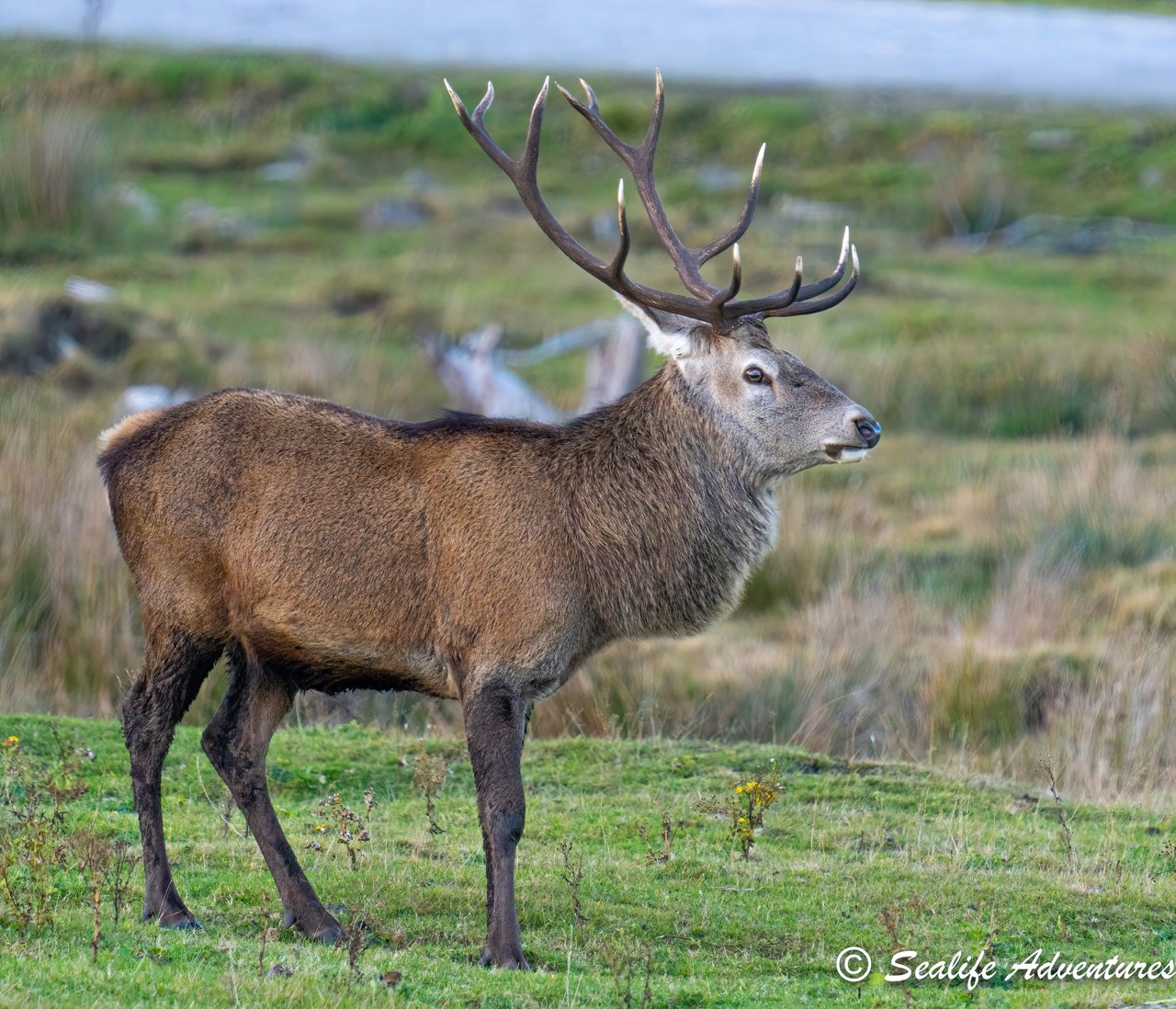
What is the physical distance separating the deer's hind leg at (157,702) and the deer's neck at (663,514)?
1446mm

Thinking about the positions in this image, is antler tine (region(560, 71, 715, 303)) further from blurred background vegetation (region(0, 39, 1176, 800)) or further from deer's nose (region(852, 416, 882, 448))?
blurred background vegetation (region(0, 39, 1176, 800))

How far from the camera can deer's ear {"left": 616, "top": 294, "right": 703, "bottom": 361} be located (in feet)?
23.2

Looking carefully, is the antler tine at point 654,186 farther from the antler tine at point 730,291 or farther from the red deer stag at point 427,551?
the red deer stag at point 427,551

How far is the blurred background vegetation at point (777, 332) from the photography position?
1059 cm

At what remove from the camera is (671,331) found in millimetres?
7117

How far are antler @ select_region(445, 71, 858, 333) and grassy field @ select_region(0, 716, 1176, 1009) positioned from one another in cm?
221

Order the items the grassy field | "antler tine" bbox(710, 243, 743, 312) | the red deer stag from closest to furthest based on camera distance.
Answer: the grassy field, the red deer stag, "antler tine" bbox(710, 243, 743, 312)

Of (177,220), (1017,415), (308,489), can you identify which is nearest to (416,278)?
(177,220)

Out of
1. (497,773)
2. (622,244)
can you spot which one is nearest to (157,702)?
(497,773)

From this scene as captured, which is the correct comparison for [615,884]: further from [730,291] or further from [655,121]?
[655,121]

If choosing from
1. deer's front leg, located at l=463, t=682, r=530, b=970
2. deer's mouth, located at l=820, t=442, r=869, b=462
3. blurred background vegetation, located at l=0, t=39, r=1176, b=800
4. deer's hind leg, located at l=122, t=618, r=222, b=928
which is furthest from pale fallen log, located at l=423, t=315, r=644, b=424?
deer's front leg, located at l=463, t=682, r=530, b=970

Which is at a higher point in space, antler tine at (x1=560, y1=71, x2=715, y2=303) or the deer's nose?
antler tine at (x1=560, y1=71, x2=715, y2=303)

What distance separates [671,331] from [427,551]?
1407 millimetres

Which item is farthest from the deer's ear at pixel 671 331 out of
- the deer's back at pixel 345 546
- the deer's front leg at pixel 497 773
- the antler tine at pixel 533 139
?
the deer's front leg at pixel 497 773
